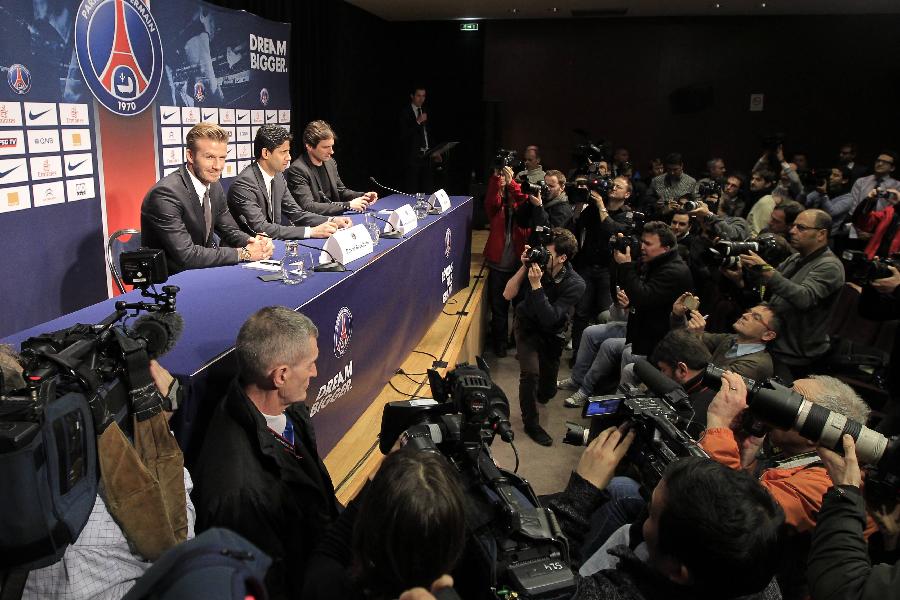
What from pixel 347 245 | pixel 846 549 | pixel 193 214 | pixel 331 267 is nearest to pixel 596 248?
pixel 347 245

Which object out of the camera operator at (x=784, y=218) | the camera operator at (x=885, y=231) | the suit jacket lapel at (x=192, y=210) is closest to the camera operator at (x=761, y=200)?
the camera operator at (x=784, y=218)

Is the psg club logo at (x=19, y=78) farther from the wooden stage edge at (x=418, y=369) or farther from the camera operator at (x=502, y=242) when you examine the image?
the camera operator at (x=502, y=242)

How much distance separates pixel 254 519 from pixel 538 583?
0.65 meters

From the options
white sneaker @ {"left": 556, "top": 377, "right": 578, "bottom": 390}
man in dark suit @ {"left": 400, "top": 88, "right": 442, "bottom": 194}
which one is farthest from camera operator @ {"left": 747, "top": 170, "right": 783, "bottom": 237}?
man in dark suit @ {"left": 400, "top": 88, "right": 442, "bottom": 194}

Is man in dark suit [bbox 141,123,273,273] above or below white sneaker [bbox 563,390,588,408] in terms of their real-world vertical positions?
above

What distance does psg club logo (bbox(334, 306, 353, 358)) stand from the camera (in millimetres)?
2322

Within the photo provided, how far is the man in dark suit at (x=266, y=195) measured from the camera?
10.1 feet

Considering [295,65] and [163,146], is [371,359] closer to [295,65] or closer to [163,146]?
[163,146]

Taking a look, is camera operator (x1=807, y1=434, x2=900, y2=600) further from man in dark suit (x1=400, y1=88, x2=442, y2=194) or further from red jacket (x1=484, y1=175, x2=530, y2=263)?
man in dark suit (x1=400, y1=88, x2=442, y2=194)

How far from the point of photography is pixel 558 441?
153 inches

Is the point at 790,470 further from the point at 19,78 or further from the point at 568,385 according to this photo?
the point at 19,78

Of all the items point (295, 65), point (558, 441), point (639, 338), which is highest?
point (295, 65)

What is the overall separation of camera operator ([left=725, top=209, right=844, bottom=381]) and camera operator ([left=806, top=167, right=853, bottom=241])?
330 cm

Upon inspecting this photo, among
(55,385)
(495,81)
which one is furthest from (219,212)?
(495,81)
